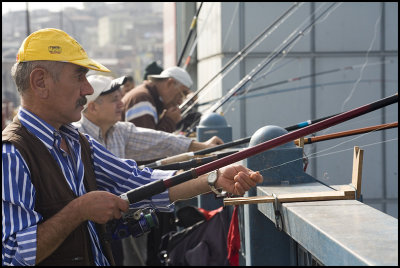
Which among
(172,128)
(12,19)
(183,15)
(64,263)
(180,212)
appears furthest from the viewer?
(12,19)

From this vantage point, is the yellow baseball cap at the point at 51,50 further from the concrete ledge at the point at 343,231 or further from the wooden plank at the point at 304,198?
the concrete ledge at the point at 343,231

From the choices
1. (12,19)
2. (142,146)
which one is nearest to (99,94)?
(142,146)

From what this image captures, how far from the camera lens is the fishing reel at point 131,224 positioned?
2.78m

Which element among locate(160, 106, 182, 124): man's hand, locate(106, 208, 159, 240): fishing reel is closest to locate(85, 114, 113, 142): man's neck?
locate(106, 208, 159, 240): fishing reel

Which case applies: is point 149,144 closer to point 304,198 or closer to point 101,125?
point 101,125

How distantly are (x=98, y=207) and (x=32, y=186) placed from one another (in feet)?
0.83

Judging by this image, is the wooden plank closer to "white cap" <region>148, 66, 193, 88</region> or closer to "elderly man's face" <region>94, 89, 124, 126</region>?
"elderly man's face" <region>94, 89, 124, 126</region>

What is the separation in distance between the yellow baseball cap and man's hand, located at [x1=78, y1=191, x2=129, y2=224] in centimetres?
56

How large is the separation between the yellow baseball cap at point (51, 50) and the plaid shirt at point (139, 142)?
2084 millimetres

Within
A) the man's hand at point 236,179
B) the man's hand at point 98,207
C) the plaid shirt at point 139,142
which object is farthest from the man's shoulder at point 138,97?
the man's hand at point 98,207

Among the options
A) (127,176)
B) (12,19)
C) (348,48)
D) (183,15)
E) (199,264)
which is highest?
(12,19)

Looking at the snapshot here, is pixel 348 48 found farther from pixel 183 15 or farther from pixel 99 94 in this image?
pixel 99 94

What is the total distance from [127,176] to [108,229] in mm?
322

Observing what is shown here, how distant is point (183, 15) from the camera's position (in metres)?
11.6
